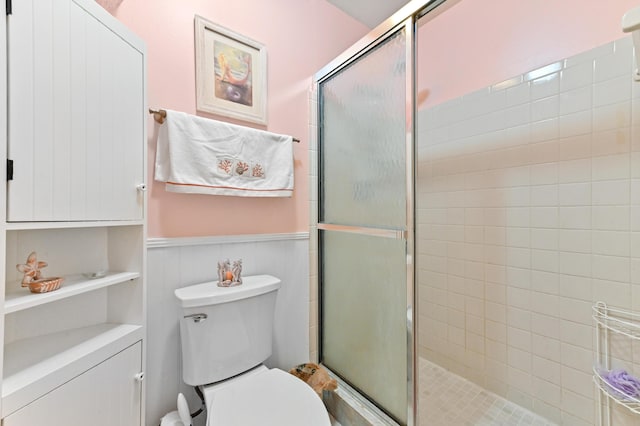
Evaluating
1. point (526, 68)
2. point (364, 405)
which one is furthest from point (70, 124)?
point (526, 68)

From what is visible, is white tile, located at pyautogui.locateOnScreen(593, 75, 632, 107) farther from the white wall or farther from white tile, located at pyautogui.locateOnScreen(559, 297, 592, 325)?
the white wall

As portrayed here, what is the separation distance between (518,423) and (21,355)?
2018mm

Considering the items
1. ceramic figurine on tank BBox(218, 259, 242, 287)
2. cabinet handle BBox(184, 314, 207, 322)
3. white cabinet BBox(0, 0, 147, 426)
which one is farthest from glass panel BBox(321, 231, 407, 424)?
white cabinet BBox(0, 0, 147, 426)

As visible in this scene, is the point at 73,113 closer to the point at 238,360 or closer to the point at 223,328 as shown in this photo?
the point at 223,328

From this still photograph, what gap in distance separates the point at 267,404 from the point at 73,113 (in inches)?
43.6

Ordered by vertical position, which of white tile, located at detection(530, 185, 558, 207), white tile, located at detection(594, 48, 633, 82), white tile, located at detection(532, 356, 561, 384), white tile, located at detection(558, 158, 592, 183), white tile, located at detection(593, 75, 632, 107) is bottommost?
white tile, located at detection(532, 356, 561, 384)

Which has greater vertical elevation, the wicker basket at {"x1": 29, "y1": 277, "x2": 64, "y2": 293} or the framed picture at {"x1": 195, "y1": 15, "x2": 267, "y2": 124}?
the framed picture at {"x1": 195, "y1": 15, "x2": 267, "y2": 124}

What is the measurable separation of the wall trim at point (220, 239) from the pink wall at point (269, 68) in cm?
3

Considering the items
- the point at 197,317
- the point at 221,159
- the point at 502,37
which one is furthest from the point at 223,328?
the point at 502,37

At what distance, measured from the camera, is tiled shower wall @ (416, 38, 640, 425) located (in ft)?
3.85

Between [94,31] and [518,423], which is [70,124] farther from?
[518,423]

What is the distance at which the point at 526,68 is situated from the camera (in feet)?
4.73

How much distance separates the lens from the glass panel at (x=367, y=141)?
1157 mm

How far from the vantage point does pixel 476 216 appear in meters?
1.65
